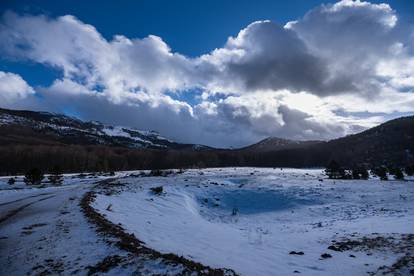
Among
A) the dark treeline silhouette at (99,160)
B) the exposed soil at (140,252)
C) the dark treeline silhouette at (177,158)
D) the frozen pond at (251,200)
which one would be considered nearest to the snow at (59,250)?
the exposed soil at (140,252)

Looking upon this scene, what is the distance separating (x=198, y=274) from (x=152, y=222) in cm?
1152

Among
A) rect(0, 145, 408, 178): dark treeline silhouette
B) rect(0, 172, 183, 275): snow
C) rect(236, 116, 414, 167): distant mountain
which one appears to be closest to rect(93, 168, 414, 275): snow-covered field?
rect(0, 172, 183, 275): snow

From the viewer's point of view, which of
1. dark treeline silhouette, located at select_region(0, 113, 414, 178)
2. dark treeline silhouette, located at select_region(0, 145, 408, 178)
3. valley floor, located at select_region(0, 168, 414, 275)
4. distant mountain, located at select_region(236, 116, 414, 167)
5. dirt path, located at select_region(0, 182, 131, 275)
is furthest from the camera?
distant mountain, located at select_region(236, 116, 414, 167)

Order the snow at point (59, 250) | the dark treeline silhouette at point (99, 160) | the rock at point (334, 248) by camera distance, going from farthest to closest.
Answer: the dark treeline silhouette at point (99, 160), the rock at point (334, 248), the snow at point (59, 250)

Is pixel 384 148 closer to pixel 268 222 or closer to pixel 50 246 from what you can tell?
pixel 268 222

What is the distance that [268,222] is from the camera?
87.1ft

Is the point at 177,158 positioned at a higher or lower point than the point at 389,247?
higher

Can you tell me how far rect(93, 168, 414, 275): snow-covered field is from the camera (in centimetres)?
1230

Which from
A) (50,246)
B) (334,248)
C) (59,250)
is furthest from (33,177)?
(334,248)

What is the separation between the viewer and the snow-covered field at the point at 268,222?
12300mm

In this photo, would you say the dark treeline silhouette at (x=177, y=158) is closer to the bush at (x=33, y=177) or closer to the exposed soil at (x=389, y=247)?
the bush at (x=33, y=177)

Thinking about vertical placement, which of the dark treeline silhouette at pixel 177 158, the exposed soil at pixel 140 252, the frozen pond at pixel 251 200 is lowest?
the frozen pond at pixel 251 200

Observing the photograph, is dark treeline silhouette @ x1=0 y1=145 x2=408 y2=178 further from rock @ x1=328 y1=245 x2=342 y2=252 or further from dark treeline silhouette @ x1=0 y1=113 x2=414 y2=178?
rock @ x1=328 y1=245 x2=342 y2=252

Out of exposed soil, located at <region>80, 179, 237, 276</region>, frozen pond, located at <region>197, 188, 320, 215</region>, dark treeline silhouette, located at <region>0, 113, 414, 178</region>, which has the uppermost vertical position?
dark treeline silhouette, located at <region>0, 113, 414, 178</region>
